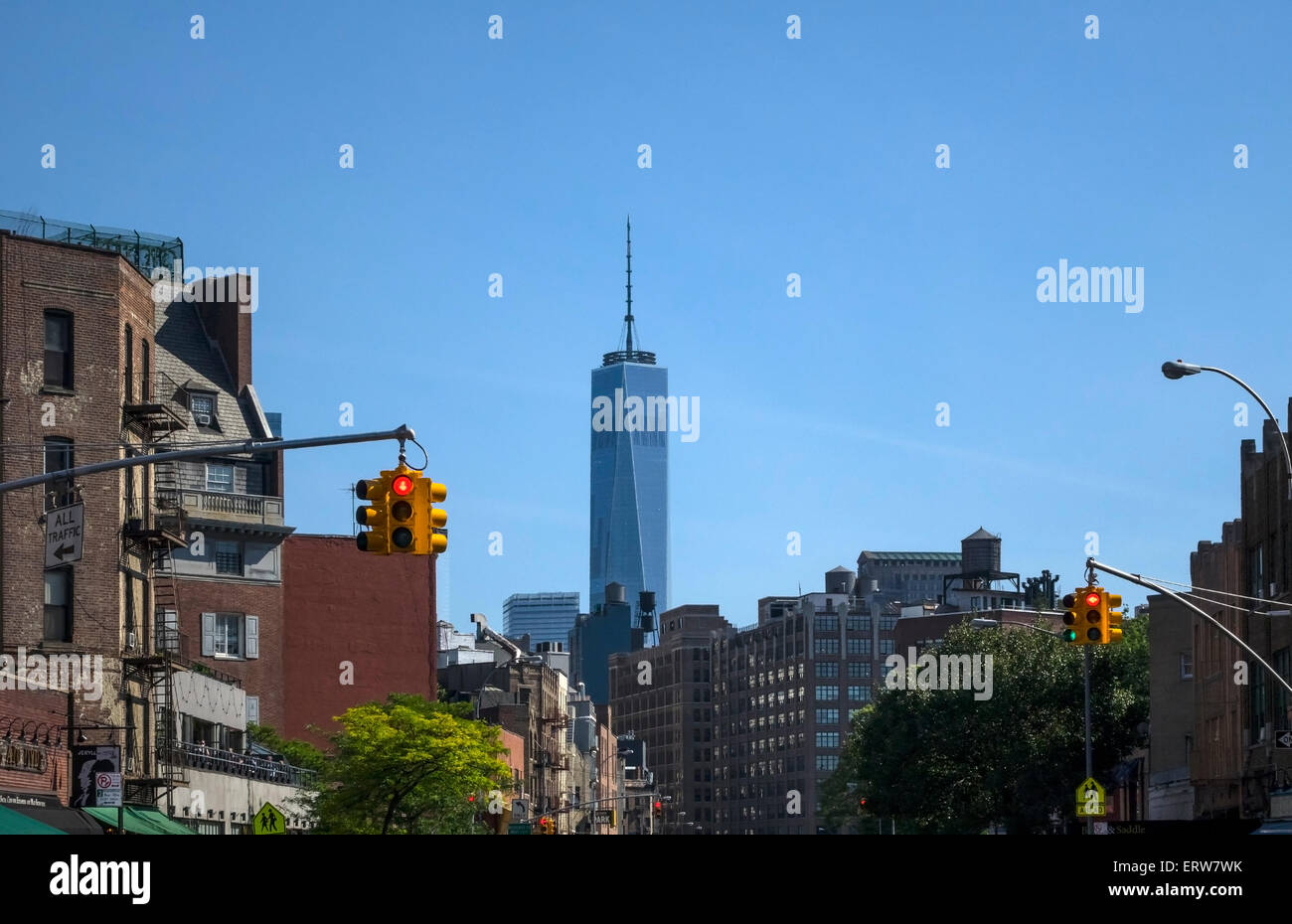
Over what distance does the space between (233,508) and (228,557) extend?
2.36 metres

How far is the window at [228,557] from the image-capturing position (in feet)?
254

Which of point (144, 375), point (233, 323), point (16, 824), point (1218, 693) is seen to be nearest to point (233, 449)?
Result: point (16, 824)

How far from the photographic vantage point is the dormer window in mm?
80188

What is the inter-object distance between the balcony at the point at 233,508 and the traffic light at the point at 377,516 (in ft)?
178

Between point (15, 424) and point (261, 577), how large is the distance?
91.8 feet

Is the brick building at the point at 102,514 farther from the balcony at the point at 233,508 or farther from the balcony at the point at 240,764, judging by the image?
the balcony at the point at 233,508

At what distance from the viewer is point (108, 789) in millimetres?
34125

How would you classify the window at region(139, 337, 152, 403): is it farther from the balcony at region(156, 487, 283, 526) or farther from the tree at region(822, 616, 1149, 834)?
the tree at region(822, 616, 1149, 834)

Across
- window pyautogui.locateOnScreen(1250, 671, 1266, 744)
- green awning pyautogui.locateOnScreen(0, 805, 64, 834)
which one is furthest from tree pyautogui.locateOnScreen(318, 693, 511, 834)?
green awning pyautogui.locateOnScreen(0, 805, 64, 834)

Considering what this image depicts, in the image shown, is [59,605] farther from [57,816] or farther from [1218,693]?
[1218,693]

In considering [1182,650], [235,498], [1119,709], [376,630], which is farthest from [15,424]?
[1119,709]

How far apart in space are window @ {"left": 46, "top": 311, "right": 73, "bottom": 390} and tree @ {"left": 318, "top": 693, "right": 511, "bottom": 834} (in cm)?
1766
